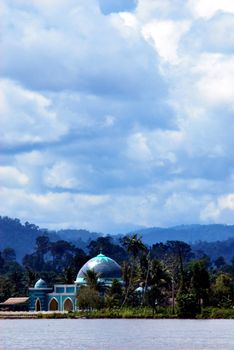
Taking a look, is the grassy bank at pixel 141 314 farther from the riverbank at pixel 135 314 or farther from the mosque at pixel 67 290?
the mosque at pixel 67 290

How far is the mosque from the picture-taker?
429 feet

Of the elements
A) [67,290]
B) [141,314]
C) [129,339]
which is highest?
[67,290]

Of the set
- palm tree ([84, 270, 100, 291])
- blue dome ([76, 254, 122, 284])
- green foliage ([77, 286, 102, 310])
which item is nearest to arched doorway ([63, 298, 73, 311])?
blue dome ([76, 254, 122, 284])

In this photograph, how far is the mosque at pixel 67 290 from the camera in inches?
5148

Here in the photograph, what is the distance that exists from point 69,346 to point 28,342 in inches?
229

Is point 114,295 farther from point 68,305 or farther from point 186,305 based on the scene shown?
point 186,305

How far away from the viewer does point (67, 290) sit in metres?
134

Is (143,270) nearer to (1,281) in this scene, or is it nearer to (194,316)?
(194,316)

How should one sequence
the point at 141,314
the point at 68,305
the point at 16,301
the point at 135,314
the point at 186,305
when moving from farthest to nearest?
1. the point at 16,301
2. the point at 68,305
3. the point at 135,314
4. the point at 141,314
5. the point at 186,305

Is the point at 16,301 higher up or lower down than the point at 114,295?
higher up

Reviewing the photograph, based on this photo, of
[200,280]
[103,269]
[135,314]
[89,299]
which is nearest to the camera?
[200,280]

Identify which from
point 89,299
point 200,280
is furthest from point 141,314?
point 89,299

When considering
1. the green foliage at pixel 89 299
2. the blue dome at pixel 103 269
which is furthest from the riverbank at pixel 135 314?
the blue dome at pixel 103 269

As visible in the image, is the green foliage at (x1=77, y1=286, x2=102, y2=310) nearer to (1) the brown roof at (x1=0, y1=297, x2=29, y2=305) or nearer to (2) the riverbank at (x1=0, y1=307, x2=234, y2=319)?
(2) the riverbank at (x1=0, y1=307, x2=234, y2=319)
